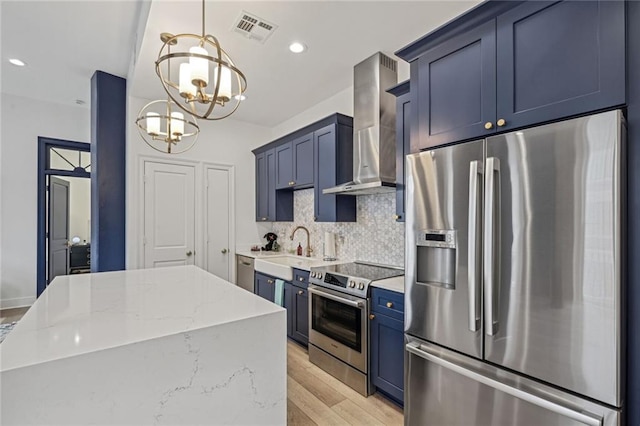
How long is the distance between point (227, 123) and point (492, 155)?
4.00 m

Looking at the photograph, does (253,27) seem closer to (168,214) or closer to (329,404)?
(168,214)

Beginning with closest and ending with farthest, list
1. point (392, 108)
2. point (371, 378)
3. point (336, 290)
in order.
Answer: point (371, 378) < point (336, 290) < point (392, 108)

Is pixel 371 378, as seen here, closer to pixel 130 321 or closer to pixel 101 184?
pixel 130 321

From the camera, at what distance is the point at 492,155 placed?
161 cm

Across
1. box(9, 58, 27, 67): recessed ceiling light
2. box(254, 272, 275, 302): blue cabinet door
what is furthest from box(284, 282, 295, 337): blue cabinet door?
box(9, 58, 27, 67): recessed ceiling light

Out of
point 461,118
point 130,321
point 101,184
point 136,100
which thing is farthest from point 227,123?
point 130,321

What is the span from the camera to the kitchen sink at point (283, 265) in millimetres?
3453

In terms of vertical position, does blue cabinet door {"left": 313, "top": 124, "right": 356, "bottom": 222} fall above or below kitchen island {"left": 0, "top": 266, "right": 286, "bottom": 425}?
above

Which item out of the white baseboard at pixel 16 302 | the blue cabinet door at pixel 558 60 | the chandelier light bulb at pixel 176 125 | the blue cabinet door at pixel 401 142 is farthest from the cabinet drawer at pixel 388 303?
the white baseboard at pixel 16 302

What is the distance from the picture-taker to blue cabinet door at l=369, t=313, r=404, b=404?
2256 mm

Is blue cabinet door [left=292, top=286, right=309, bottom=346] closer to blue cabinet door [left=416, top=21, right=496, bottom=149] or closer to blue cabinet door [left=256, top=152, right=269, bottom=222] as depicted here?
blue cabinet door [left=256, top=152, right=269, bottom=222]

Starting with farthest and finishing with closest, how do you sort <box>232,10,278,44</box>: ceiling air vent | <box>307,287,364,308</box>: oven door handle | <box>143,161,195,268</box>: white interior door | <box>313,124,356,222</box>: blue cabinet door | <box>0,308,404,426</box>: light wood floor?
<box>143,161,195,268</box>: white interior door < <box>313,124,356,222</box>: blue cabinet door < <box>307,287,364,308</box>: oven door handle < <box>232,10,278,44</box>: ceiling air vent < <box>0,308,404,426</box>: light wood floor

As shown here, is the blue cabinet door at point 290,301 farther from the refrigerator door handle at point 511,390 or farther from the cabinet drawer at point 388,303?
the refrigerator door handle at point 511,390

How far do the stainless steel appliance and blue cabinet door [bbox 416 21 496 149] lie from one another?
3049 mm
